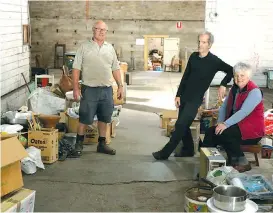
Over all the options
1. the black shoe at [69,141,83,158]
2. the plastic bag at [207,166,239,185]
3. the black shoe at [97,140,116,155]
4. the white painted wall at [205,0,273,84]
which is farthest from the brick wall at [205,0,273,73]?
the plastic bag at [207,166,239,185]

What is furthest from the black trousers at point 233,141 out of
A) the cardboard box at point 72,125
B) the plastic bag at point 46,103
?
the plastic bag at point 46,103

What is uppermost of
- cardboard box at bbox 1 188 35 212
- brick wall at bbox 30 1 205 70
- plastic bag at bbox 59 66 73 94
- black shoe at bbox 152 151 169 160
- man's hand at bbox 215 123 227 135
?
brick wall at bbox 30 1 205 70

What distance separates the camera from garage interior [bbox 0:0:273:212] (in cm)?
421

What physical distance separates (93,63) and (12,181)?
7.18 ft

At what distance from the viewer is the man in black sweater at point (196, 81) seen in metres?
4.88

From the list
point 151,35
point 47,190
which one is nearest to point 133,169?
point 47,190

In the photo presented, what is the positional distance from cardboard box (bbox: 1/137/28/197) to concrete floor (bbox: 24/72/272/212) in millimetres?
522

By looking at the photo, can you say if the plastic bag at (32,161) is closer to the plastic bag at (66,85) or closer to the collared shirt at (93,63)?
the collared shirt at (93,63)

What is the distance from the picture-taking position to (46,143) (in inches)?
198

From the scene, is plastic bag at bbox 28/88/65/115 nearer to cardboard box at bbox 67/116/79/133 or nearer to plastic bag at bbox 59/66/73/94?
plastic bag at bbox 59/66/73/94

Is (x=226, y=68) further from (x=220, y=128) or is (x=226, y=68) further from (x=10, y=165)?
(x=10, y=165)

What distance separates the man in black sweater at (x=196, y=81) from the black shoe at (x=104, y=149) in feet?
2.45

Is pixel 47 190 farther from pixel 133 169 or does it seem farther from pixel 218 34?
pixel 218 34

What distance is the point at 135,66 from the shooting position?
634 inches
